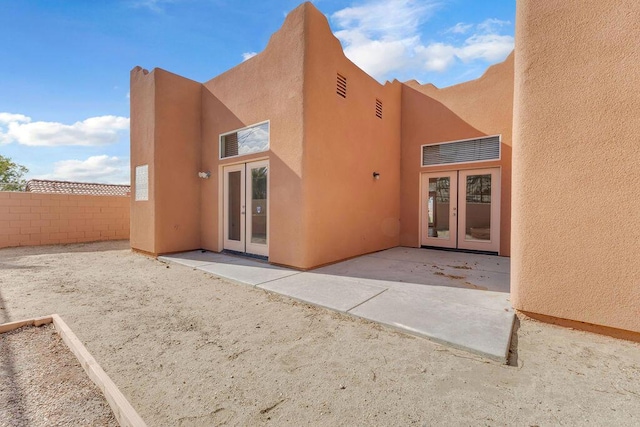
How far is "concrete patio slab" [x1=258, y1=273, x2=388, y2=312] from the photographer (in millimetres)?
3496

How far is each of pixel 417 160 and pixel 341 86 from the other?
10.8ft

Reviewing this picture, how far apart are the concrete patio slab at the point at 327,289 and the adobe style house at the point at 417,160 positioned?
74cm

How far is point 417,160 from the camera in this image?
7855mm

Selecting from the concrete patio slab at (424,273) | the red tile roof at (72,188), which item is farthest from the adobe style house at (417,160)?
A: the red tile roof at (72,188)

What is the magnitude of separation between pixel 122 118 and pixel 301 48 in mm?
5863

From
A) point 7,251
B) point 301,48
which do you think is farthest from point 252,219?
point 7,251

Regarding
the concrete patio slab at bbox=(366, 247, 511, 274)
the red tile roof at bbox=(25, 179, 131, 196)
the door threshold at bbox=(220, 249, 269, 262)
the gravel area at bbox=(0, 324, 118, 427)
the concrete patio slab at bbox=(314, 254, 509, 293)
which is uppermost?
the red tile roof at bbox=(25, 179, 131, 196)

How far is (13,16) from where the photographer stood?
546cm

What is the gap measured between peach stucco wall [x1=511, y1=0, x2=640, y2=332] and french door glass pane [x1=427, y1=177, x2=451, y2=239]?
457cm

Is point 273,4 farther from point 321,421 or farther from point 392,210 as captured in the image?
point 321,421

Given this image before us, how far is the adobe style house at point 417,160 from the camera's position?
2588mm

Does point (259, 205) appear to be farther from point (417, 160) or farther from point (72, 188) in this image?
point (72, 188)

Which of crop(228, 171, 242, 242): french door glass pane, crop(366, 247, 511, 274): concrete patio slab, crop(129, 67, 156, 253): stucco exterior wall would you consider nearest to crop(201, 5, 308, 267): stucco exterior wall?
crop(228, 171, 242, 242): french door glass pane

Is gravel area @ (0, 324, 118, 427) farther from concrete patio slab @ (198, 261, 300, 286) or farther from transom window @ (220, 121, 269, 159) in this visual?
transom window @ (220, 121, 269, 159)
